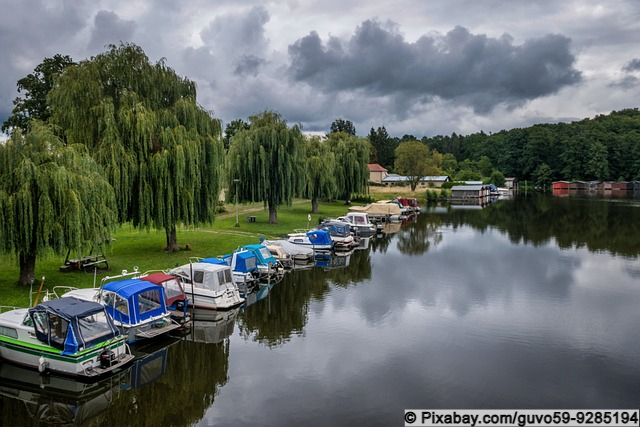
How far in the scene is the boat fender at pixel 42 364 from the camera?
606 inches

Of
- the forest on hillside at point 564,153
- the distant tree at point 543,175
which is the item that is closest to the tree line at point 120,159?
the forest on hillside at point 564,153

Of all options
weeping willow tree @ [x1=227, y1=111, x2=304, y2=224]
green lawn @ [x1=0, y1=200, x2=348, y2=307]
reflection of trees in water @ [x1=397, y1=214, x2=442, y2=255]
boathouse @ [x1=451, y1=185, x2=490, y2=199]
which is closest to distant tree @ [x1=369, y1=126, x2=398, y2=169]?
boathouse @ [x1=451, y1=185, x2=490, y2=199]

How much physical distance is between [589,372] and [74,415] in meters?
16.7

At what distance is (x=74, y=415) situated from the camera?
13.5 metres

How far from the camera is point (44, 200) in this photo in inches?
794

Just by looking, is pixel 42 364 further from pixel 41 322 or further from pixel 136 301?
pixel 136 301

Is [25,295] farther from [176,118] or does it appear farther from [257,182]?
[257,182]

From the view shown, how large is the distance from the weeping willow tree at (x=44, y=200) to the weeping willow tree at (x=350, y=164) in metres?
49.0

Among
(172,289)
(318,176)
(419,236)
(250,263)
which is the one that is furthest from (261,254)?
(318,176)

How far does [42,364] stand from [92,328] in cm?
181

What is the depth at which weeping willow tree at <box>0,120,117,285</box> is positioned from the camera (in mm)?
19859

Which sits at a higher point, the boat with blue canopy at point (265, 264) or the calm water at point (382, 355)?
the boat with blue canopy at point (265, 264)

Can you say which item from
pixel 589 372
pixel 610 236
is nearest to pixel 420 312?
pixel 589 372

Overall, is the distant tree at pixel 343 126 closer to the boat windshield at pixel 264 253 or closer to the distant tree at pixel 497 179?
the distant tree at pixel 497 179
